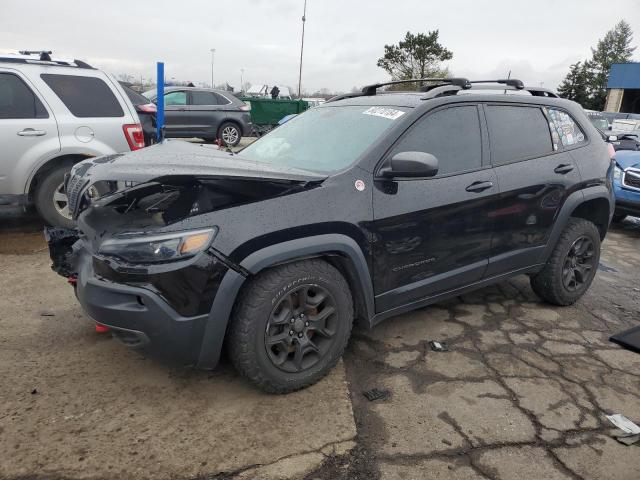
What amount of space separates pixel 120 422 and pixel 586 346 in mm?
3107

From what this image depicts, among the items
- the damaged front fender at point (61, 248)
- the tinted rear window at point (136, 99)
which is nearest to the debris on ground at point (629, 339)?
the damaged front fender at point (61, 248)

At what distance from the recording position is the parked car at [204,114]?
42.6 ft

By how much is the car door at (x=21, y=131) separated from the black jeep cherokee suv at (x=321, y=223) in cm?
261

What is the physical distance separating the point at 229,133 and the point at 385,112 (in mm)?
11187

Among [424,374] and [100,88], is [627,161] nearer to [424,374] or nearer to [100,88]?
[424,374]

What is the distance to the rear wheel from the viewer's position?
44.6ft

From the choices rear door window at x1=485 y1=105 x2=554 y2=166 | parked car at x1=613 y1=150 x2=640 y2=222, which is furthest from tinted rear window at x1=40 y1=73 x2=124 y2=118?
parked car at x1=613 y1=150 x2=640 y2=222

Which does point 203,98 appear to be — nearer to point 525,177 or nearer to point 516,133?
point 516,133

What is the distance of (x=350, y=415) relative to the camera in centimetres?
260

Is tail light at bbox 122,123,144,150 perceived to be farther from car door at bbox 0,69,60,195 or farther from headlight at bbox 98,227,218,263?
headlight at bbox 98,227,218,263

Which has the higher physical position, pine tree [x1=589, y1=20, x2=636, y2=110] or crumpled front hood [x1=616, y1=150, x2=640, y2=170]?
pine tree [x1=589, y1=20, x2=636, y2=110]

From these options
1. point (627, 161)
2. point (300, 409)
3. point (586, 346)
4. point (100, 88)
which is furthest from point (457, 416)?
point (627, 161)

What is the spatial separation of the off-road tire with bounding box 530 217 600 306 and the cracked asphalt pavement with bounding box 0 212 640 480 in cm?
34

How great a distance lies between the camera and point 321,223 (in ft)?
8.57
